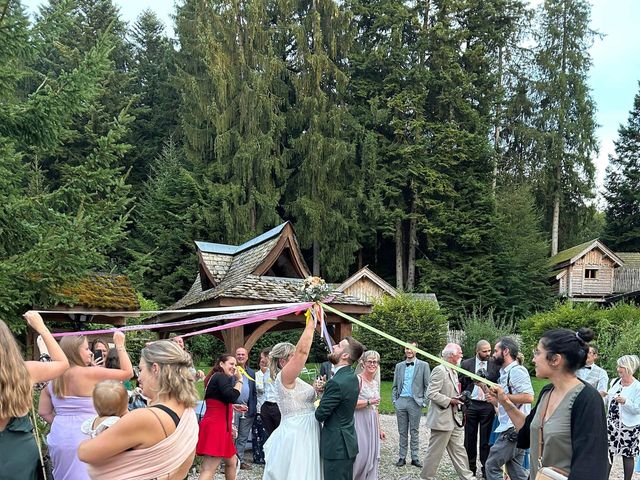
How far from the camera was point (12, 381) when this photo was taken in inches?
116

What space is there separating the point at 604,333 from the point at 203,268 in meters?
15.9

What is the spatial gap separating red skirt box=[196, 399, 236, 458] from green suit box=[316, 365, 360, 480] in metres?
1.52

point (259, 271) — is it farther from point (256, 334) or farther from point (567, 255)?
point (567, 255)

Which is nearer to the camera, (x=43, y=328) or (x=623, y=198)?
(x=43, y=328)

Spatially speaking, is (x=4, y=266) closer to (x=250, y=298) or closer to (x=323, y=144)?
(x=250, y=298)

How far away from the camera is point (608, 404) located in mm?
8789

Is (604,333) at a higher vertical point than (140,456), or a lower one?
lower

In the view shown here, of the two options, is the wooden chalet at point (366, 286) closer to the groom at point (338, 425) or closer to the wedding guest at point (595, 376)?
the wedding guest at point (595, 376)

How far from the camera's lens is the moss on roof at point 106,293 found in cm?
1212

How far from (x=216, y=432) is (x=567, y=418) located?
14.9 ft

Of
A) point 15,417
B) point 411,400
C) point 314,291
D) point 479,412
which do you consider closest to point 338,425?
point 314,291

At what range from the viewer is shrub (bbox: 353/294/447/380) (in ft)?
78.8

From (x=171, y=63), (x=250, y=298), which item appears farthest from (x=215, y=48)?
(x=250, y=298)

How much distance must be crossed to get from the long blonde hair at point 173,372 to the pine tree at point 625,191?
163 feet
